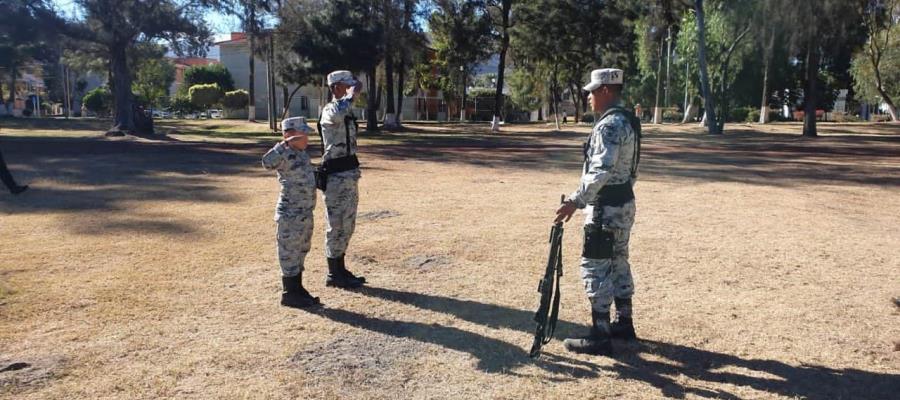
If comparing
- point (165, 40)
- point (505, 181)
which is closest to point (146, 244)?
point (505, 181)

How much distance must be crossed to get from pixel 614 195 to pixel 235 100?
2210 inches

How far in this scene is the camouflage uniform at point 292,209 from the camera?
534 centimetres

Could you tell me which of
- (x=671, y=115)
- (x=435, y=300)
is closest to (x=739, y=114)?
(x=671, y=115)

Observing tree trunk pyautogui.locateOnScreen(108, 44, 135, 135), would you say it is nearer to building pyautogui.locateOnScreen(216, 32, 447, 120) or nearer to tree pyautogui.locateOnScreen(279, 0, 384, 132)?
tree pyautogui.locateOnScreen(279, 0, 384, 132)

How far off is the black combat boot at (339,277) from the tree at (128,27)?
25.7 meters

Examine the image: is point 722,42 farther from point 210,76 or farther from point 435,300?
point 210,76

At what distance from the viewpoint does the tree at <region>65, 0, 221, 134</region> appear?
2719 centimetres

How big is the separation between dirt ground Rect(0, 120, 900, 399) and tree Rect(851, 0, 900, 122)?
30477 millimetres

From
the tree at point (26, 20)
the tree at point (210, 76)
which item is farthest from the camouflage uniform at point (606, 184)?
the tree at point (210, 76)

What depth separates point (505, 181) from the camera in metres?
14.2

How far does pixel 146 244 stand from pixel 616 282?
215 inches

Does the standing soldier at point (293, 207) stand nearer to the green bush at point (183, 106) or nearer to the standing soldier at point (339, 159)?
the standing soldier at point (339, 159)

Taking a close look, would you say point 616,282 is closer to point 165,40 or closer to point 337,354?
point 337,354

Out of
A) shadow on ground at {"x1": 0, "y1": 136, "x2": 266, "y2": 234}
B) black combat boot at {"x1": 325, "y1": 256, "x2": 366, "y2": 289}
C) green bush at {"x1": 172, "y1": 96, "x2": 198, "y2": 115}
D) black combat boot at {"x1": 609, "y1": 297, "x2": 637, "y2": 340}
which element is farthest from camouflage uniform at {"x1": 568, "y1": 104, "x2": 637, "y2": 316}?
green bush at {"x1": 172, "y1": 96, "x2": 198, "y2": 115}
